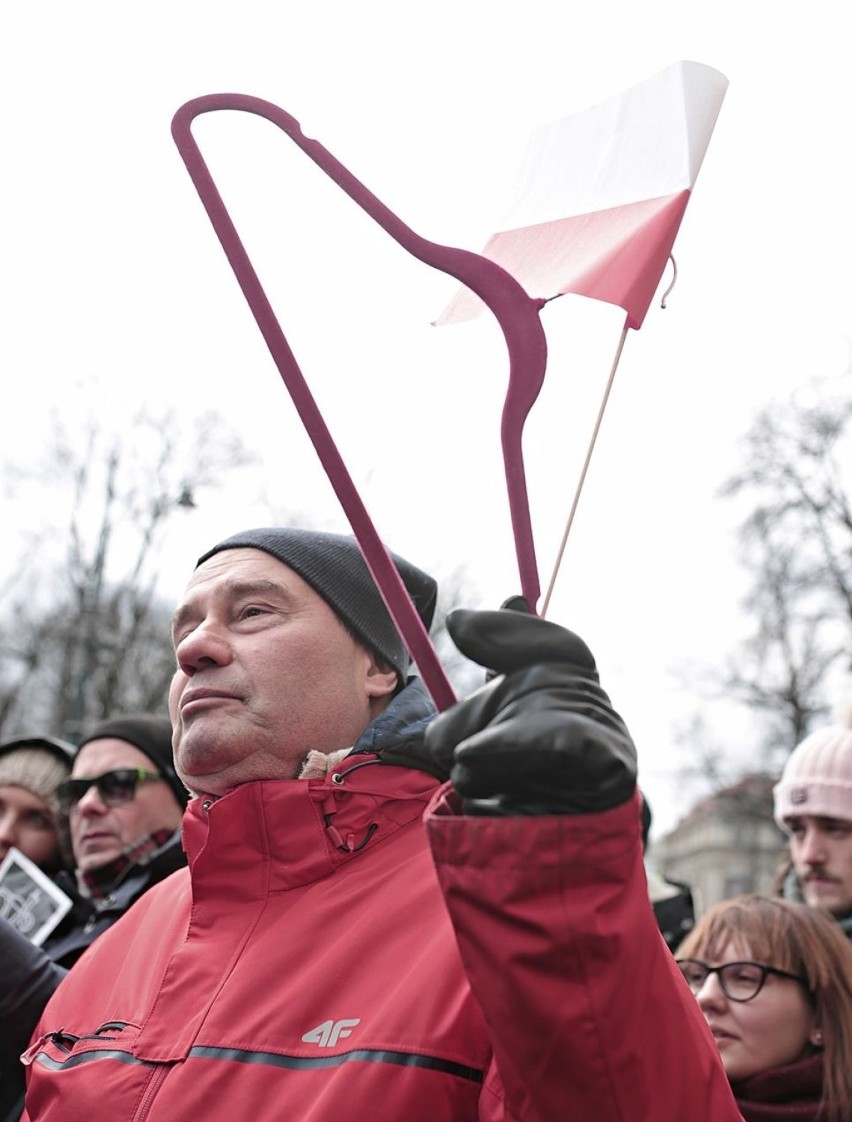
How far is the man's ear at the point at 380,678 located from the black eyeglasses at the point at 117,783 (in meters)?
1.95

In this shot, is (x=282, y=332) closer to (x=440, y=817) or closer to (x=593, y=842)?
(x=440, y=817)

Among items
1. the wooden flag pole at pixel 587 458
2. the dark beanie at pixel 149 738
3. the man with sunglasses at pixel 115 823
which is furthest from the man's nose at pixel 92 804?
the wooden flag pole at pixel 587 458

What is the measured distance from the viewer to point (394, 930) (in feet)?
6.16

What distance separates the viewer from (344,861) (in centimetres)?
206

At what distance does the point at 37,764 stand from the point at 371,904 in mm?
2972

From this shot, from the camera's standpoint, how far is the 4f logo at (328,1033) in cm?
174

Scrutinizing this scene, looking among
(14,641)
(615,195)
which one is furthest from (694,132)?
(14,641)

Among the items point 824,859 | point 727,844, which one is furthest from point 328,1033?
point 727,844

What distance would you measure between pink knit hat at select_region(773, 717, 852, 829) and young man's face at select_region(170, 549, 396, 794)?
205 centimetres

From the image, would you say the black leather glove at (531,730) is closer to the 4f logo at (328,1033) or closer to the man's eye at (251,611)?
the 4f logo at (328,1033)

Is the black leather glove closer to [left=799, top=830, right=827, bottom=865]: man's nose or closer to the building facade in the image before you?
[left=799, top=830, right=827, bottom=865]: man's nose

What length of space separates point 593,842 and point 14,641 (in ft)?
68.4

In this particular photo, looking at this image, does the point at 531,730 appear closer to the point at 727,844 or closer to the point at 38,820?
the point at 38,820

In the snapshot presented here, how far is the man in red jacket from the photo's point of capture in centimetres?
134
